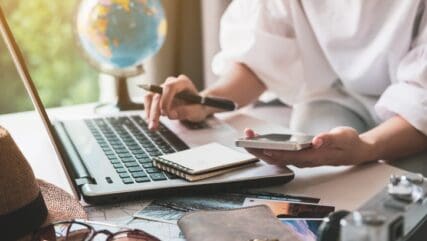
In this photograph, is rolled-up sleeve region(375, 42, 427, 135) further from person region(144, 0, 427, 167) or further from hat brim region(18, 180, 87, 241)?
hat brim region(18, 180, 87, 241)

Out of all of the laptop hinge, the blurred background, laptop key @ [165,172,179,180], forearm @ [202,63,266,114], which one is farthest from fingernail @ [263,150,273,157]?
the blurred background

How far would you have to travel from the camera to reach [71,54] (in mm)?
1755

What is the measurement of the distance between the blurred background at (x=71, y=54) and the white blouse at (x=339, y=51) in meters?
0.40

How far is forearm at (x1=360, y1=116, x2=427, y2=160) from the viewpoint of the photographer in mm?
924

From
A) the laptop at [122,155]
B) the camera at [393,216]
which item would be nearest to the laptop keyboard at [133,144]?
the laptop at [122,155]

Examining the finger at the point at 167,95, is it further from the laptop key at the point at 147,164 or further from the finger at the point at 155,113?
the laptop key at the point at 147,164

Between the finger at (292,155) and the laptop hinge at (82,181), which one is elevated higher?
the finger at (292,155)

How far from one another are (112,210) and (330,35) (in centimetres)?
60

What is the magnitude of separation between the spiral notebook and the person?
0.12m

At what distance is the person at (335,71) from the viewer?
0.97 metres

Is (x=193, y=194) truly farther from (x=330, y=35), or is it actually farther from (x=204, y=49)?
(x=204, y=49)

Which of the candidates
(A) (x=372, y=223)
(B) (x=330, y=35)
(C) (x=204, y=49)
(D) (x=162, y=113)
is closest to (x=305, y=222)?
(A) (x=372, y=223)

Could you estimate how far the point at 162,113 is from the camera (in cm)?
107

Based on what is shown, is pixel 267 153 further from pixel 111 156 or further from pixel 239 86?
pixel 239 86
